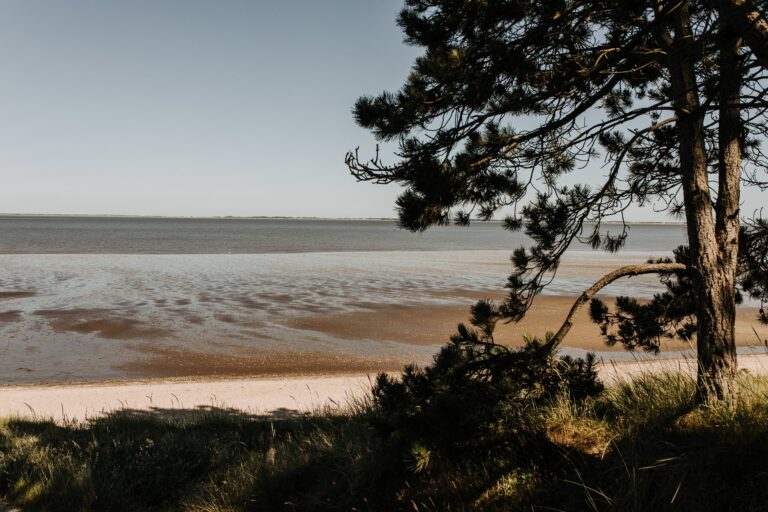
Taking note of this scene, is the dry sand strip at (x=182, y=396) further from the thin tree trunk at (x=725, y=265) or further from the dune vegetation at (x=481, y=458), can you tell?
the thin tree trunk at (x=725, y=265)

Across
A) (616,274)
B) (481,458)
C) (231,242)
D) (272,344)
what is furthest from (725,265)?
(231,242)

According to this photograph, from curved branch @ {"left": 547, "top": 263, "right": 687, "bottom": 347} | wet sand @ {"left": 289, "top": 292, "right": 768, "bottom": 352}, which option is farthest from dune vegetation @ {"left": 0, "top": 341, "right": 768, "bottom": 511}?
wet sand @ {"left": 289, "top": 292, "right": 768, "bottom": 352}

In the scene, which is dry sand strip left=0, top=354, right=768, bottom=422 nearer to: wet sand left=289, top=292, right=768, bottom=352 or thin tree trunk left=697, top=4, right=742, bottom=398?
wet sand left=289, top=292, right=768, bottom=352

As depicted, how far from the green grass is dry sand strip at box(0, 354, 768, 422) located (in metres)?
2.57

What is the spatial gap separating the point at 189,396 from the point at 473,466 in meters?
7.49

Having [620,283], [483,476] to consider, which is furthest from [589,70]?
[620,283]

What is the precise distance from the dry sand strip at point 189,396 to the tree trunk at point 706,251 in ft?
15.0

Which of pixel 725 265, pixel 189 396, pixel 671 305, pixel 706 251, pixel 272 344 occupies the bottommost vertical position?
pixel 189 396

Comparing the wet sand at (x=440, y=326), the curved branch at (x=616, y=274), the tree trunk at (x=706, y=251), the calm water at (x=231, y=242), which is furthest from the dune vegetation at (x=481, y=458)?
the calm water at (x=231, y=242)

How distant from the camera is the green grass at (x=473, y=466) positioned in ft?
10.3

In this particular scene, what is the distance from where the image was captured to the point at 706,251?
432cm

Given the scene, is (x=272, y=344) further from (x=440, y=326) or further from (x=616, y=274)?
(x=616, y=274)

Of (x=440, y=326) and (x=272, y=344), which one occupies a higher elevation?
(x=440, y=326)

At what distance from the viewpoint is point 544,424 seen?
4.04m
